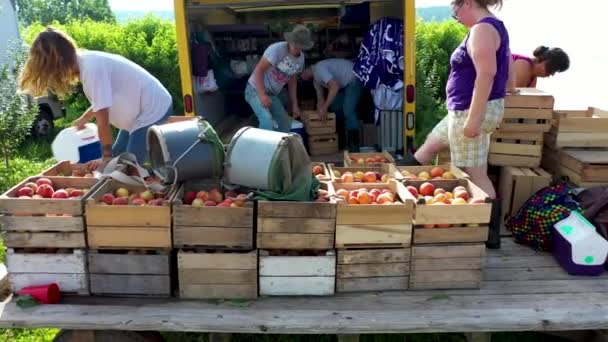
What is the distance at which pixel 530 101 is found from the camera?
4348mm

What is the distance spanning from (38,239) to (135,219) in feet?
1.81

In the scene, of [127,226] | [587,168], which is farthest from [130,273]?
[587,168]

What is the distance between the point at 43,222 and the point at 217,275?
0.98 m

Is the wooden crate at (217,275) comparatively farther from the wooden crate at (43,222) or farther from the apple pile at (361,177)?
the apple pile at (361,177)

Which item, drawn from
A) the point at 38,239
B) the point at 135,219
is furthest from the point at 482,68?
the point at 38,239

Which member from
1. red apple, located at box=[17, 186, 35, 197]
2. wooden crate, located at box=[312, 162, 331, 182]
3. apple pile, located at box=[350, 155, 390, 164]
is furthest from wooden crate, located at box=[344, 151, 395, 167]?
red apple, located at box=[17, 186, 35, 197]

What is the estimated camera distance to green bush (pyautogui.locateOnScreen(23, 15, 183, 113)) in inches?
408

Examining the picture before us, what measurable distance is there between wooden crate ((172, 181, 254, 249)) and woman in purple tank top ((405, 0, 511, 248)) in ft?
5.46

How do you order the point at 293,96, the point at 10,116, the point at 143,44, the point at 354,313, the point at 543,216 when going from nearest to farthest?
the point at 354,313 < the point at 543,216 < the point at 293,96 < the point at 10,116 < the point at 143,44

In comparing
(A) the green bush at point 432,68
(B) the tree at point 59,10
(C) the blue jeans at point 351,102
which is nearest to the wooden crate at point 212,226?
(C) the blue jeans at point 351,102

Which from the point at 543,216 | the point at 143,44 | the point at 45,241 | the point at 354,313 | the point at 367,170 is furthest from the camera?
the point at 143,44

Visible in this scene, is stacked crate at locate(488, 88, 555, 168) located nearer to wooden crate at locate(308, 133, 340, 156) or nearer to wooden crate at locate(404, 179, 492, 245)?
wooden crate at locate(404, 179, 492, 245)

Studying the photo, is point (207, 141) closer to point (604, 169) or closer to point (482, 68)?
point (482, 68)

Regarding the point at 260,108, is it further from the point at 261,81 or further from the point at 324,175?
the point at 324,175
